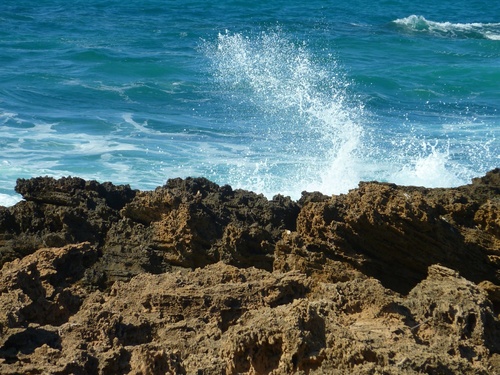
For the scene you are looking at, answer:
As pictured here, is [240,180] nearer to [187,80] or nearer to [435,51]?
[187,80]

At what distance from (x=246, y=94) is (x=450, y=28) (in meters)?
14.1

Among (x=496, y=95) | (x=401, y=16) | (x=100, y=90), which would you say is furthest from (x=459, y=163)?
(x=401, y=16)

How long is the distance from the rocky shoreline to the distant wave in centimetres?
2456

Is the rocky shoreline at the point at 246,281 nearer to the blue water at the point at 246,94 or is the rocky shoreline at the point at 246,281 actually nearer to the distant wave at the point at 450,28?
the blue water at the point at 246,94

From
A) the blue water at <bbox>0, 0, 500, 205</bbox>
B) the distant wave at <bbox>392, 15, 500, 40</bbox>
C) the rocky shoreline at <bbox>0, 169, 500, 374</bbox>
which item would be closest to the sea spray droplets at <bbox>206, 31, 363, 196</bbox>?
the blue water at <bbox>0, 0, 500, 205</bbox>

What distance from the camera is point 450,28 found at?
3162 centimetres

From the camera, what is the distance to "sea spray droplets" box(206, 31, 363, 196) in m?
12.5

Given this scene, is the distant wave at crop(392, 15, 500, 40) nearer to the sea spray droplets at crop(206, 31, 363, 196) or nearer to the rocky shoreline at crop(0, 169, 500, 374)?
the sea spray droplets at crop(206, 31, 363, 196)

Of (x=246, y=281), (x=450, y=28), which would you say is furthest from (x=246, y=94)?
(x=246, y=281)

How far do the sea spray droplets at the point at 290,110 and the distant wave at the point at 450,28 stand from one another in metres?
5.64

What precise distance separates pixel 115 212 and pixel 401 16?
2943 cm

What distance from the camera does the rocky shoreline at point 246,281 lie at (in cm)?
350

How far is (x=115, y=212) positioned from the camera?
6.16 meters

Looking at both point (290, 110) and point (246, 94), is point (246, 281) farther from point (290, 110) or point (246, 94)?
point (246, 94)
